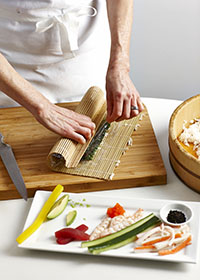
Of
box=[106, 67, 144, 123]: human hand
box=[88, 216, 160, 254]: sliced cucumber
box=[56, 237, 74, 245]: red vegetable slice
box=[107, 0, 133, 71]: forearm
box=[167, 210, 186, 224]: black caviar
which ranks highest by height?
box=[107, 0, 133, 71]: forearm

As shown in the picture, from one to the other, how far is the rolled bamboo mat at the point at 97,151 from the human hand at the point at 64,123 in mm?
32

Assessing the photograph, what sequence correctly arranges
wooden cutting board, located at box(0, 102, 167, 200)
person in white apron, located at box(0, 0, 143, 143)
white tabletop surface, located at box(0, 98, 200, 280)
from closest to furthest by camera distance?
white tabletop surface, located at box(0, 98, 200, 280)
wooden cutting board, located at box(0, 102, 167, 200)
person in white apron, located at box(0, 0, 143, 143)

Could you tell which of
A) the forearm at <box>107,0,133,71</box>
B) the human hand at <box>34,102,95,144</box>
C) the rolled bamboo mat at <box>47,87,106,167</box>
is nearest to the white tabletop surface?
the rolled bamboo mat at <box>47,87,106,167</box>

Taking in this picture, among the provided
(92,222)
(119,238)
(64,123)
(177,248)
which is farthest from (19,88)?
(177,248)

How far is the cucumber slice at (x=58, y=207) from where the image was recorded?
1709 millimetres

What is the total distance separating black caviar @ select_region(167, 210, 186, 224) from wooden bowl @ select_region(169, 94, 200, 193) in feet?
0.57

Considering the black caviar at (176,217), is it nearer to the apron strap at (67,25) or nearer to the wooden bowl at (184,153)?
the wooden bowl at (184,153)

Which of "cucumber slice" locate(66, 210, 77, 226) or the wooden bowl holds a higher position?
the wooden bowl

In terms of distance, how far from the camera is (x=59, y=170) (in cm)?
191

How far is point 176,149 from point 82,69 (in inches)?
30.8

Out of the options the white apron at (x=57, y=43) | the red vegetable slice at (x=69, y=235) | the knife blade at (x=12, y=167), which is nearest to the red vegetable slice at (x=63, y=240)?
the red vegetable slice at (x=69, y=235)

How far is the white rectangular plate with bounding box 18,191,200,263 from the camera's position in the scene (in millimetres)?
1527

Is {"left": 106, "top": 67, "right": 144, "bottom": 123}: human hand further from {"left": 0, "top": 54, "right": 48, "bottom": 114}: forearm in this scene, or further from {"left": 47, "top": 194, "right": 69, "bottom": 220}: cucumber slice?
{"left": 47, "top": 194, "right": 69, "bottom": 220}: cucumber slice

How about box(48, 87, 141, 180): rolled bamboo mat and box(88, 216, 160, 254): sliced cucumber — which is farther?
box(48, 87, 141, 180): rolled bamboo mat
